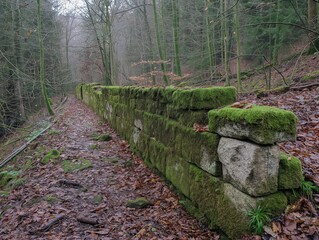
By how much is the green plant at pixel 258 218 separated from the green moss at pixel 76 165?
3597 millimetres

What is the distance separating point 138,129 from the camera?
5.59m

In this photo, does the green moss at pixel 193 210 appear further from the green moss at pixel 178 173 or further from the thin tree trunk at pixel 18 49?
the thin tree trunk at pixel 18 49

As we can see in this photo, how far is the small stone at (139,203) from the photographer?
3645 millimetres

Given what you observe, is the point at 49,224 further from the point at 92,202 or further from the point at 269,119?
the point at 269,119

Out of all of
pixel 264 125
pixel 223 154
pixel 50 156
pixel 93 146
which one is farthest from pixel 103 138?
pixel 264 125

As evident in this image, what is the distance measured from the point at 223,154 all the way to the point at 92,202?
7.27 feet

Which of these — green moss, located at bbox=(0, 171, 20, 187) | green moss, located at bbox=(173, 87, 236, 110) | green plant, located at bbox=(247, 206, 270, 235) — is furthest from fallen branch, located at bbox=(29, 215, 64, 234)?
green moss, located at bbox=(0, 171, 20, 187)

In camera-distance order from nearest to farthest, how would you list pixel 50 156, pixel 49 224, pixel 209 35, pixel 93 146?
1. pixel 49 224
2. pixel 50 156
3. pixel 93 146
4. pixel 209 35

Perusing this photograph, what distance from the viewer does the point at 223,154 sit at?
2.63 metres

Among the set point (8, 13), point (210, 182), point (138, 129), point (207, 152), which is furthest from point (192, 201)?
point (8, 13)

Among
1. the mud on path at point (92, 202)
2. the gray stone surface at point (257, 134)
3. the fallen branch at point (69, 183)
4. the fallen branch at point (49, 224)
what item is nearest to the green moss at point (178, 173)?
the mud on path at point (92, 202)

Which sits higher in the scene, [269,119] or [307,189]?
[269,119]

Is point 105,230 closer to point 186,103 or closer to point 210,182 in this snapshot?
point 210,182

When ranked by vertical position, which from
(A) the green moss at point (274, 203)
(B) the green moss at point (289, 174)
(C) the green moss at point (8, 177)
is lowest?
(C) the green moss at point (8, 177)
